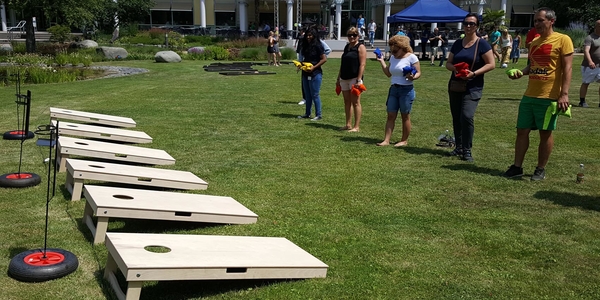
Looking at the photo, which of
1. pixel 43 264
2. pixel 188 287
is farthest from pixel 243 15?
pixel 188 287

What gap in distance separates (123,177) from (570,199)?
4.88 m

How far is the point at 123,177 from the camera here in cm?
575

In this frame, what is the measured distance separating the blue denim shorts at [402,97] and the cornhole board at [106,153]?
3530mm

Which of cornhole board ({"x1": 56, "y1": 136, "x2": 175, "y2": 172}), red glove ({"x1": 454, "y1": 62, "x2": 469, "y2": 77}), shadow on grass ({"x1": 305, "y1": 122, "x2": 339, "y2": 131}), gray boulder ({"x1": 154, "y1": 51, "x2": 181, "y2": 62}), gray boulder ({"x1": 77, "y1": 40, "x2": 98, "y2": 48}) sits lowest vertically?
shadow on grass ({"x1": 305, "y1": 122, "x2": 339, "y2": 131})

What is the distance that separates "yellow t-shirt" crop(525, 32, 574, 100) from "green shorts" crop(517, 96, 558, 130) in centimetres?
8

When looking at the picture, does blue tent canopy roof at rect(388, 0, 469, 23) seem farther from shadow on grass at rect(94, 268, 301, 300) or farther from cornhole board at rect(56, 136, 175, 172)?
shadow on grass at rect(94, 268, 301, 300)

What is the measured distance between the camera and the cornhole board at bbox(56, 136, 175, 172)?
21.5 feet

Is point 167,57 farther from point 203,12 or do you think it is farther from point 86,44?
point 203,12

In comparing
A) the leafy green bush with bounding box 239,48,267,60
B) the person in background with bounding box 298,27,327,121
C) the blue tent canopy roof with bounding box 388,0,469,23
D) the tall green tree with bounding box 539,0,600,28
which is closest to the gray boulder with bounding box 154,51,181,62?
the leafy green bush with bounding box 239,48,267,60

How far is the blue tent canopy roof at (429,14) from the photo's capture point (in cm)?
2654

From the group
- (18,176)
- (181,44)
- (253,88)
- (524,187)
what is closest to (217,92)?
(253,88)

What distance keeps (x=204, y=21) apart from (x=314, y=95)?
122ft

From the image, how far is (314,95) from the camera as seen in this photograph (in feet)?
35.2

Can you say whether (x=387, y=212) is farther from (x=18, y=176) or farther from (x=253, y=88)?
(x=253, y=88)
